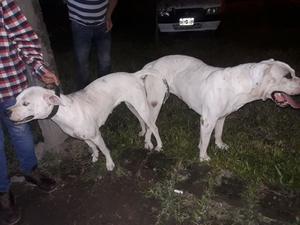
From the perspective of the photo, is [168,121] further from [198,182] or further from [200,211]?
[200,211]

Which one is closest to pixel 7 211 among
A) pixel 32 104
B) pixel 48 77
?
pixel 32 104

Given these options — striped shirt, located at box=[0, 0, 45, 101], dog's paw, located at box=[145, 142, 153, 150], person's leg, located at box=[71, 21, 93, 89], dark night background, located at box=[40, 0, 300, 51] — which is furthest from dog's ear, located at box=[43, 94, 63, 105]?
dark night background, located at box=[40, 0, 300, 51]

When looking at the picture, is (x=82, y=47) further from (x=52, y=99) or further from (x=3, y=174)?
(x=3, y=174)

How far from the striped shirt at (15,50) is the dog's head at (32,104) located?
5.5 inches

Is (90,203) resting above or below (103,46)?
below

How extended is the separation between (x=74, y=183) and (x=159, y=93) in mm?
1718

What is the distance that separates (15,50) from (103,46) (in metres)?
1.97

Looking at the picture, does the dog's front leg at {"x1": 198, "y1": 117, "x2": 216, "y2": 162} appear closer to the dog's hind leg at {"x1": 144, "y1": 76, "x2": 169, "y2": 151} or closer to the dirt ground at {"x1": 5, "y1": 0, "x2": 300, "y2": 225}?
the dirt ground at {"x1": 5, "y1": 0, "x2": 300, "y2": 225}

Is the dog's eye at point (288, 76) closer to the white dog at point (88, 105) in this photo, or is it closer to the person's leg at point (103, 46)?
the white dog at point (88, 105)

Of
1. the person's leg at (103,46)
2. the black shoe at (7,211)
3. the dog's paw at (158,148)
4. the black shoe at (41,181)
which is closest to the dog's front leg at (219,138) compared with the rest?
the dog's paw at (158,148)

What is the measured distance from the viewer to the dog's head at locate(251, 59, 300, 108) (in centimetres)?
411

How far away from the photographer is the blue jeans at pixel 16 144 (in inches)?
162

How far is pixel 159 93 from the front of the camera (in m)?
5.21

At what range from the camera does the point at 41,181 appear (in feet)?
16.0
